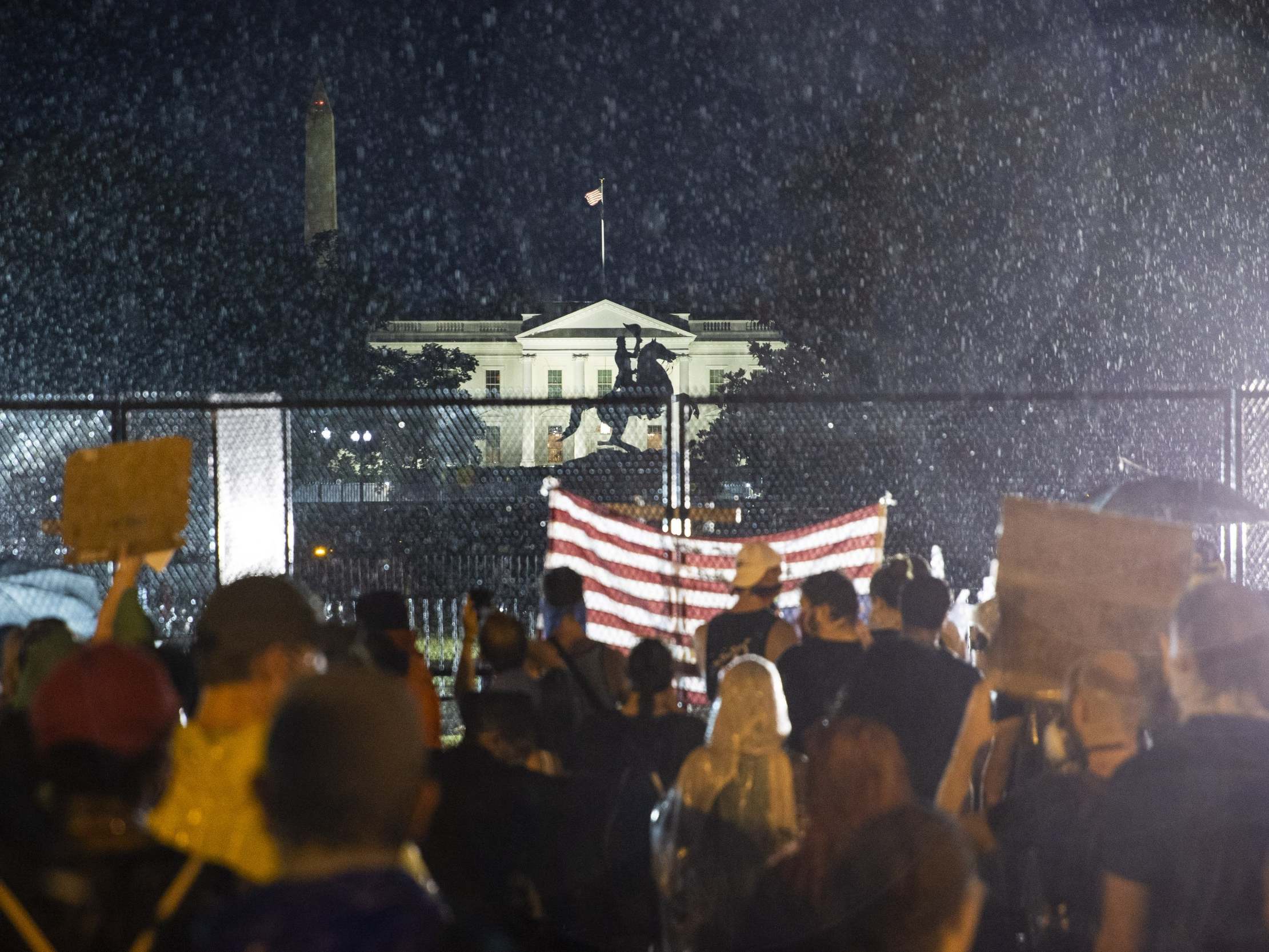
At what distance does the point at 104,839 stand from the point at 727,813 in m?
1.84

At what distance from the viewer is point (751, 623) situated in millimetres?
5387

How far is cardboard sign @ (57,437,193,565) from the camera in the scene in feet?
16.9

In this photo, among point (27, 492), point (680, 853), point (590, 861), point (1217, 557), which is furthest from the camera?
point (27, 492)

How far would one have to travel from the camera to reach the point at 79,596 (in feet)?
24.2

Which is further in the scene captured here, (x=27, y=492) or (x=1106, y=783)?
(x=27, y=492)

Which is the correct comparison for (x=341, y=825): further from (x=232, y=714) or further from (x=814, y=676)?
(x=814, y=676)

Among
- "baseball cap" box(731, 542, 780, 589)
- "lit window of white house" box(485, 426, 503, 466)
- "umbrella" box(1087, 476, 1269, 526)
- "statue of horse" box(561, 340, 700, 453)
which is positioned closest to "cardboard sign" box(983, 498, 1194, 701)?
"baseball cap" box(731, 542, 780, 589)

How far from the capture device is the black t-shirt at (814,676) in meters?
4.63

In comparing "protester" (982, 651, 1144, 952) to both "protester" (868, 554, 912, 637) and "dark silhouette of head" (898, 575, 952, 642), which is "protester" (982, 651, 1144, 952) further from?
"protester" (868, 554, 912, 637)

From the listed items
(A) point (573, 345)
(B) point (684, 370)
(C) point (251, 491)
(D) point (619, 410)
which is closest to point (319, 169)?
A: (A) point (573, 345)

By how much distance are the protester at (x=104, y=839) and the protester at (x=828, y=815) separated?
45.5 inches

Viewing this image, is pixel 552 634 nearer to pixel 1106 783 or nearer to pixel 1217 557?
pixel 1106 783

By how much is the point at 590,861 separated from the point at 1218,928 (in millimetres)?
1692

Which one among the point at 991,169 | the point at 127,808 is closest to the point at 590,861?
the point at 127,808
